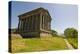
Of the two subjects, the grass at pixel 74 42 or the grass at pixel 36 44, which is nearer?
the grass at pixel 36 44

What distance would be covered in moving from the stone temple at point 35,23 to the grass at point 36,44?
2.4 inches

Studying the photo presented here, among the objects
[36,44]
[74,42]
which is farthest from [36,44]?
[74,42]

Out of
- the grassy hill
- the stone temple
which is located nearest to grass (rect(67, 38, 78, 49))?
the grassy hill

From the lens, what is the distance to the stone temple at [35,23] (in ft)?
6.77

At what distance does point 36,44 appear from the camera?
2096 millimetres

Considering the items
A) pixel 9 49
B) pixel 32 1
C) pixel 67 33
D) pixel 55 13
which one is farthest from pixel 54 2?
pixel 9 49

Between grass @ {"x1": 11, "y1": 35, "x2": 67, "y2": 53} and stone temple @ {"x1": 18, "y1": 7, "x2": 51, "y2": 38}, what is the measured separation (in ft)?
0.20

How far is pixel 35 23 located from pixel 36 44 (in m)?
0.25

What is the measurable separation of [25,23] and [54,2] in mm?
464

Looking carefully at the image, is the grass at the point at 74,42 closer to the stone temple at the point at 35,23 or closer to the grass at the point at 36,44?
the grass at the point at 36,44

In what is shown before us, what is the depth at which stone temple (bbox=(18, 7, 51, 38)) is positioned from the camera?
206cm

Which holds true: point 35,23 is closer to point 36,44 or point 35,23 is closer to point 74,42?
point 36,44

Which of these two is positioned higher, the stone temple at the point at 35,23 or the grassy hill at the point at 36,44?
the stone temple at the point at 35,23

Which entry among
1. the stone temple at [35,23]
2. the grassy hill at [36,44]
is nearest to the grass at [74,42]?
the grassy hill at [36,44]
